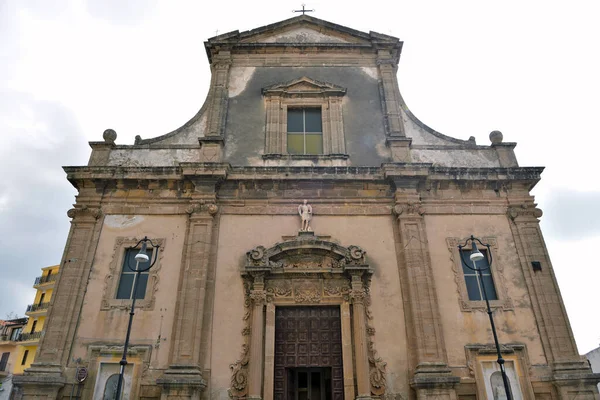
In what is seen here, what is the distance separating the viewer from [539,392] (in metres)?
10.5

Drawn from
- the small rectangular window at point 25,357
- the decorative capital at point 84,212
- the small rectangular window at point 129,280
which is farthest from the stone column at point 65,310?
the small rectangular window at point 25,357

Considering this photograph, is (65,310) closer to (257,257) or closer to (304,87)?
(257,257)

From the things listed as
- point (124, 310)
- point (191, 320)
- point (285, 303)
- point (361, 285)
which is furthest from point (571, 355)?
point (124, 310)

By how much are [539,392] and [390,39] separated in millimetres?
11731

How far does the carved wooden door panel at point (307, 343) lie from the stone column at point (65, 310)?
5134 mm

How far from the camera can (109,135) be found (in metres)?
13.9

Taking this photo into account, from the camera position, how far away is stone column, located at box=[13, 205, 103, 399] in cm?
1024

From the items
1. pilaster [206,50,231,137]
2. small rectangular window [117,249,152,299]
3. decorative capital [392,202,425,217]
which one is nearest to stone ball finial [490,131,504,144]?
decorative capital [392,202,425,217]

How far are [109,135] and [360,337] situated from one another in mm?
9689

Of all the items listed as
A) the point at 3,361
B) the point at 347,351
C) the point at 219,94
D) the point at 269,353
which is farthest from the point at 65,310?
the point at 3,361

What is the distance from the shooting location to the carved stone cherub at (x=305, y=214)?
12375 mm

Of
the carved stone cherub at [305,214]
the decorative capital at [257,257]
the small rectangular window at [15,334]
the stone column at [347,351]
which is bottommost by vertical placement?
the stone column at [347,351]

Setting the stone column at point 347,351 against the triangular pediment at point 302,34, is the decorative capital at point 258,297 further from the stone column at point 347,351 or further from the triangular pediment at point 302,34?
the triangular pediment at point 302,34

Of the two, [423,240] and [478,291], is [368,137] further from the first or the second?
[478,291]
